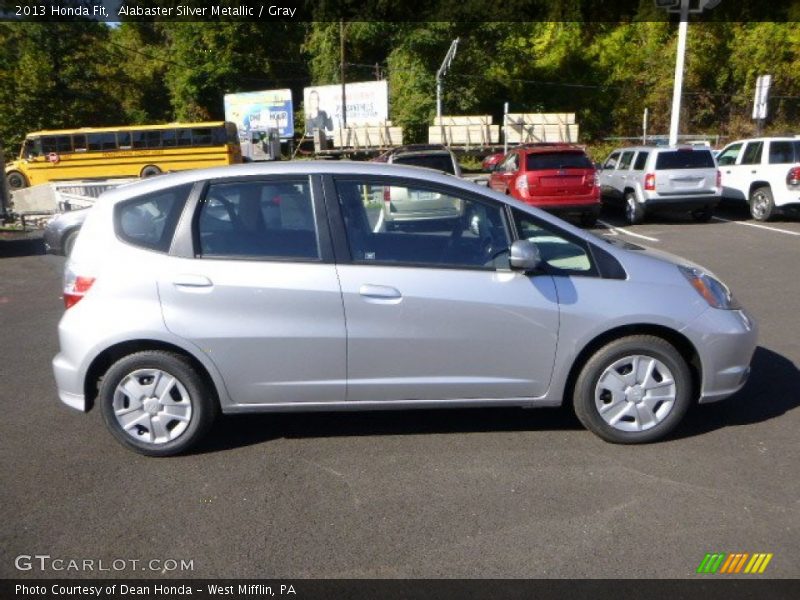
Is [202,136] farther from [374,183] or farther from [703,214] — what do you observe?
[374,183]

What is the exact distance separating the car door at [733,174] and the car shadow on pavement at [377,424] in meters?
13.1

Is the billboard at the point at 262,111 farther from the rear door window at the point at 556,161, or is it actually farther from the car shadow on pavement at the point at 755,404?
the car shadow on pavement at the point at 755,404

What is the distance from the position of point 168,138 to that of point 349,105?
11.5 m

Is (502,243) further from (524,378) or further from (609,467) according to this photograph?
(609,467)

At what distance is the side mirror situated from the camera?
13.3 feet

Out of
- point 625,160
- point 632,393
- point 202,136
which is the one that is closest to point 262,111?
point 202,136

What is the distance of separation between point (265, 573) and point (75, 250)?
7.70 ft

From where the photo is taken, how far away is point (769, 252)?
11578 millimetres

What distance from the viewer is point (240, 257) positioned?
4215 mm

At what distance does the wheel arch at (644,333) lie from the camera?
4309 mm

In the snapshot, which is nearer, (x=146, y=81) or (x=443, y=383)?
(x=443, y=383)

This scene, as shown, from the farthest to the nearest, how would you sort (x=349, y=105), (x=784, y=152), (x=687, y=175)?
(x=349, y=105) → (x=687, y=175) → (x=784, y=152)

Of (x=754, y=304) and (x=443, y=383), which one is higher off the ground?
(x=443, y=383)

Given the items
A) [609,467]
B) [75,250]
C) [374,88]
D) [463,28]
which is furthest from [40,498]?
[463,28]
